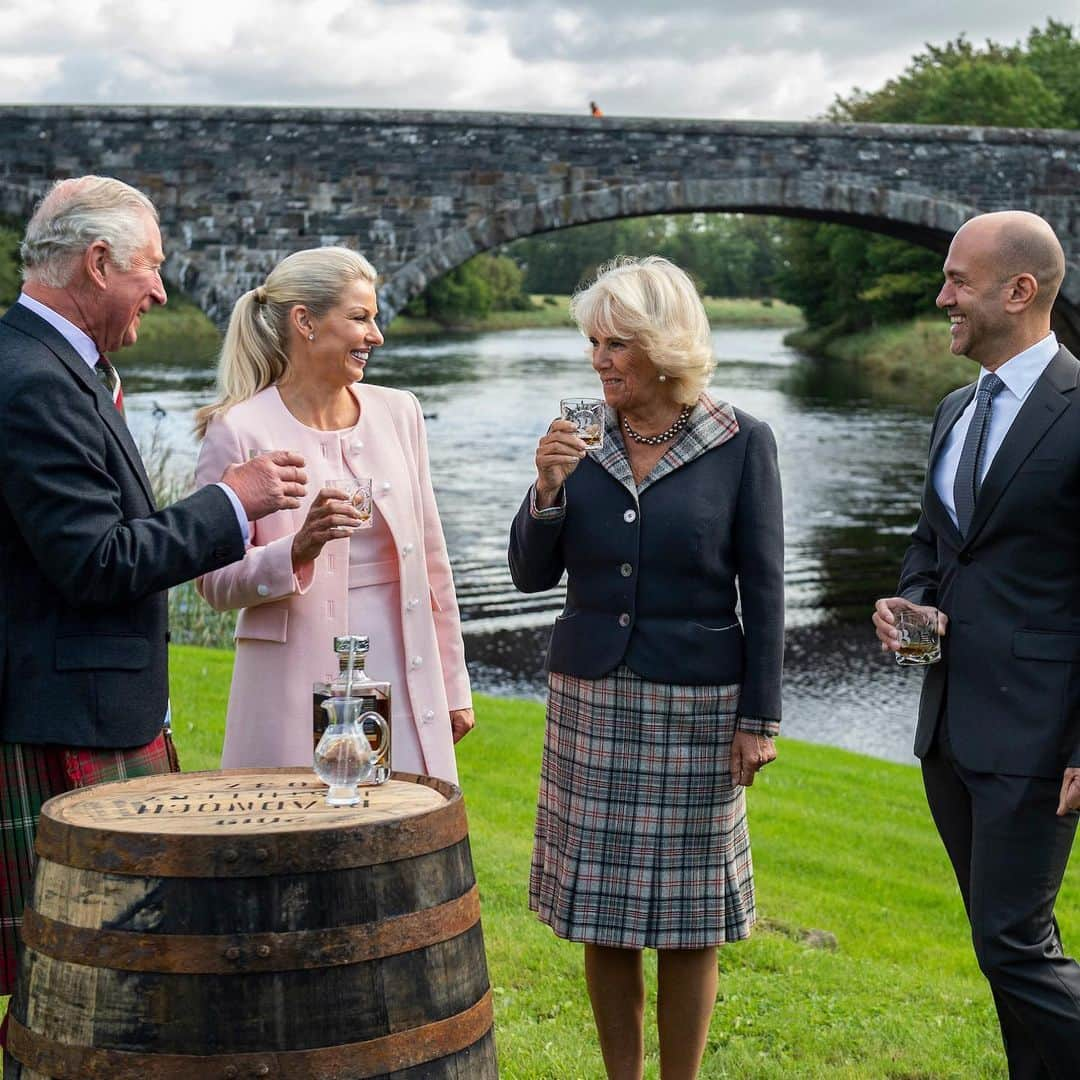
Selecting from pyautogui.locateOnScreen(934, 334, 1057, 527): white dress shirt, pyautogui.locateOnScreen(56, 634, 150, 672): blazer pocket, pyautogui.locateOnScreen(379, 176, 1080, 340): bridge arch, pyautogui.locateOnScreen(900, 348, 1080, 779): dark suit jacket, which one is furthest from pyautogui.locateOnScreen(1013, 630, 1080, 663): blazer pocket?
pyautogui.locateOnScreen(379, 176, 1080, 340): bridge arch

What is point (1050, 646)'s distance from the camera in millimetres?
3111

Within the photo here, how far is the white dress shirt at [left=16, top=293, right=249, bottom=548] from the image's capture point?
2.88 metres

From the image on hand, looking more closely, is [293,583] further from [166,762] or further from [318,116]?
[318,116]

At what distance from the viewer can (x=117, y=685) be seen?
283 centimetres

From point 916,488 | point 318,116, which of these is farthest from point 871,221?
point 318,116

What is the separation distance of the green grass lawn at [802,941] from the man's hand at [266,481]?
162 centimetres

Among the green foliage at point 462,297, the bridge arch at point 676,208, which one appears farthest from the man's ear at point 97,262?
the green foliage at point 462,297

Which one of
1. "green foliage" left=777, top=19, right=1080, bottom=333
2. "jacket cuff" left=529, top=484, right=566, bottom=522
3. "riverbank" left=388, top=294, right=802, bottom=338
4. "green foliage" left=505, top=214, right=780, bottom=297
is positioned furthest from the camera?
"green foliage" left=505, top=214, right=780, bottom=297

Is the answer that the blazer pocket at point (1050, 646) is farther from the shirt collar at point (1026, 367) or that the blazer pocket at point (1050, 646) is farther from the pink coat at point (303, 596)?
the pink coat at point (303, 596)

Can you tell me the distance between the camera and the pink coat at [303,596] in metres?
3.25

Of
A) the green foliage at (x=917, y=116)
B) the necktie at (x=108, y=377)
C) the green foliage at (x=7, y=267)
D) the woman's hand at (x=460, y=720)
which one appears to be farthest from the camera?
the green foliage at (x=917, y=116)

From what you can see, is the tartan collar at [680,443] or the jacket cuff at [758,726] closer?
the jacket cuff at [758,726]

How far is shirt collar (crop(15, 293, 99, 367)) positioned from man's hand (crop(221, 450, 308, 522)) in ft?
1.14

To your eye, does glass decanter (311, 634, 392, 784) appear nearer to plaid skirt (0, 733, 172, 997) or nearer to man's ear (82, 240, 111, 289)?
plaid skirt (0, 733, 172, 997)
